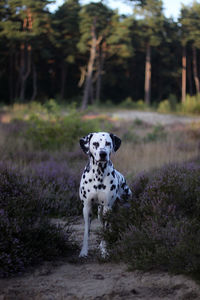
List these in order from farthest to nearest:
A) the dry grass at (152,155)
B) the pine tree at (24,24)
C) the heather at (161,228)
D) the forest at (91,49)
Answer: the forest at (91,49), the pine tree at (24,24), the dry grass at (152,155), the heather at (161,228)

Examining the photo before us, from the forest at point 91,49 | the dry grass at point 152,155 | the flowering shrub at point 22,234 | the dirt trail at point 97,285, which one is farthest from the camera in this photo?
the forest at point 91,49

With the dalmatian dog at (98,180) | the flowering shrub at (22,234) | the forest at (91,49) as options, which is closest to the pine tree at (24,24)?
the forest at (91,49)

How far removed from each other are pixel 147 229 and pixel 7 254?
59.4 inches

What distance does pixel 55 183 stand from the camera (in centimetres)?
766

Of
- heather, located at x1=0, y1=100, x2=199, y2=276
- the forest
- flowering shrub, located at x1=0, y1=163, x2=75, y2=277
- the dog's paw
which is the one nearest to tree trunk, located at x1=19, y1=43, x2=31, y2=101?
the forest

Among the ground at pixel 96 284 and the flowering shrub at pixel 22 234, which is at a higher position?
the flowering shrub at pixel 22 234

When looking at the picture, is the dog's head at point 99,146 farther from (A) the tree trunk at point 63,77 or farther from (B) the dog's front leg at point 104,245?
(A) the tree trunk at point 63,77

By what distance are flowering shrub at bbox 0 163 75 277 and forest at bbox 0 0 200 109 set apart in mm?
24695

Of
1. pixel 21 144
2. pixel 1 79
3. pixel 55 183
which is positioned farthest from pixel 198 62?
pixel 55 183

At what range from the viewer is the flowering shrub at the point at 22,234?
4.15m

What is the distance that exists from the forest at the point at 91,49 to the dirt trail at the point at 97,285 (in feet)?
85.2

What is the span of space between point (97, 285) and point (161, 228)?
88cm

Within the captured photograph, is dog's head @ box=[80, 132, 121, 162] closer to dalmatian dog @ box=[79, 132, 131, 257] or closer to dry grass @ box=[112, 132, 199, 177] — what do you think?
dalmatian dog @ box=[79, 132, 131, 257]

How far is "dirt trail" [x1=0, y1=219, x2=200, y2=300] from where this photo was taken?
11.8 ft
